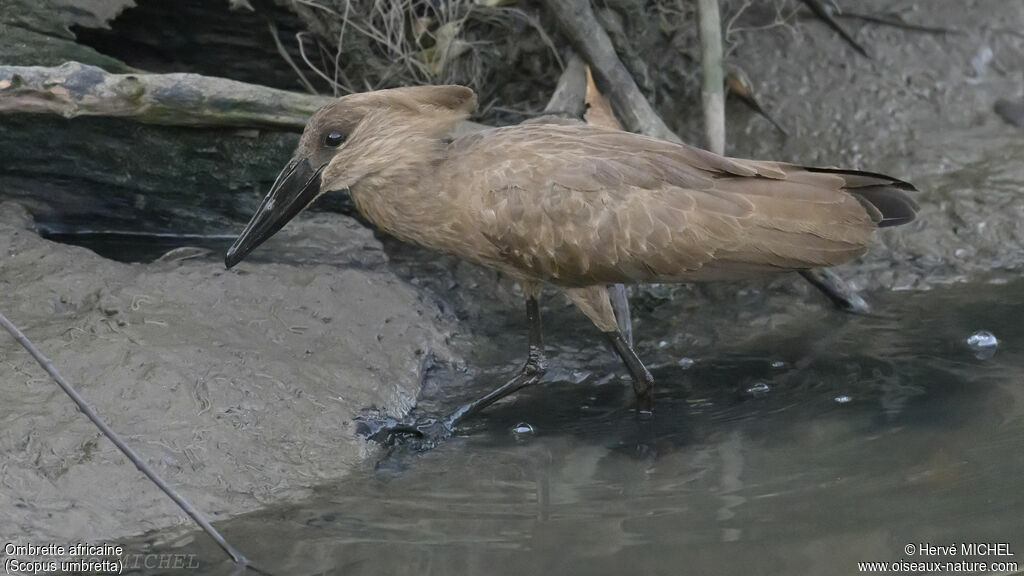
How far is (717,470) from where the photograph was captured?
4262 millimetres

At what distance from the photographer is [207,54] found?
6.32 metres

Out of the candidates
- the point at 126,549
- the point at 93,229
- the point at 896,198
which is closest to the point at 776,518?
the point at 896,198

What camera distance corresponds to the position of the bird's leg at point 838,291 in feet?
18.7

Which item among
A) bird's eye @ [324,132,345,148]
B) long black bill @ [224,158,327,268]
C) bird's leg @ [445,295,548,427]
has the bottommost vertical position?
bird's leg @ [445,295,548,427]

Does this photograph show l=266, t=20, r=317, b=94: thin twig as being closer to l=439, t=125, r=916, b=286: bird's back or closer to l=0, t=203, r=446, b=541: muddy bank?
l=0, t=203, r=446, b=541: muddy bank

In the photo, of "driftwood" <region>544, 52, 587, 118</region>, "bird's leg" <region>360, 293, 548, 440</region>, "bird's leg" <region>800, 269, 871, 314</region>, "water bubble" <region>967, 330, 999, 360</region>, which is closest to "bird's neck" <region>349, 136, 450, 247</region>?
"bird's leg" <region>360, 293, 548, 440</region>

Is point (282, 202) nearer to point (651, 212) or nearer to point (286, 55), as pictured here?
point (651, 212)

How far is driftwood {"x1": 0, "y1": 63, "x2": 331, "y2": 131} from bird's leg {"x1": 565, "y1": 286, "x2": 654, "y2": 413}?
1.81m

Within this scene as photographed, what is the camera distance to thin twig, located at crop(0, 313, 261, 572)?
305cm

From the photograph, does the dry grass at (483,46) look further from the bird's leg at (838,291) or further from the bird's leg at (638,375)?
the bird's leg at (638,375)

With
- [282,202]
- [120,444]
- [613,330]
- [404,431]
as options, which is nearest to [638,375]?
[613,330]

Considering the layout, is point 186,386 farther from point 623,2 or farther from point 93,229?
point 623,2

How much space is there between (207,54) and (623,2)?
2.38 metres

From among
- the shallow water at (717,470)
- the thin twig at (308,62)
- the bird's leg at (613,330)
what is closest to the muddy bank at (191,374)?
the shallow water at (717,470)
